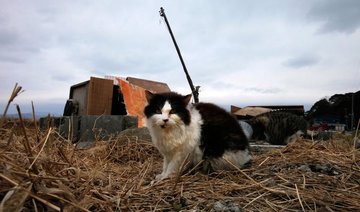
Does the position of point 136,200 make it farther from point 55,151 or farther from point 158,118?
point 158,118

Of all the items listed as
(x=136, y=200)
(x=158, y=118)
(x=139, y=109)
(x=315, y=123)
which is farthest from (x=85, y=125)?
(x=315, y=123)

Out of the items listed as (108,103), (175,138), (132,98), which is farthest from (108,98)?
(175,138)

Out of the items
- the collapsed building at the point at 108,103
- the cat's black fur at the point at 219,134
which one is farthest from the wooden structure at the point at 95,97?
the cat's black fur at the point at 219,134

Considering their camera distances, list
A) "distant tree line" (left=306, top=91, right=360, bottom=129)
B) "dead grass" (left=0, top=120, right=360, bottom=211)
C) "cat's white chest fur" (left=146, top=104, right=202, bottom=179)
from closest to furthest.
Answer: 1. "dead grass" (left=0, top=120, right=360, bottom=211)
2. "cat's white chest fur" (left=146, top=104, right=202, bottom=179)
3. "distant tree line" (left=306, top=91, right=360, bottom=129)

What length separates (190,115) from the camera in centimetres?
264

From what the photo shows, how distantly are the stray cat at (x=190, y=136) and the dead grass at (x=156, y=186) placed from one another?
0.60ft

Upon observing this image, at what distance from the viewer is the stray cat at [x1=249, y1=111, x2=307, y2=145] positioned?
4785mm

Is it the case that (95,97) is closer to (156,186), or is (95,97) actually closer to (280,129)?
(280,129)

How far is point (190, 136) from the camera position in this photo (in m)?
2.54

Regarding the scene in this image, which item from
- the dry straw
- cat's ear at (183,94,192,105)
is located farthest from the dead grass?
cat's ear at (183,94,192,105)

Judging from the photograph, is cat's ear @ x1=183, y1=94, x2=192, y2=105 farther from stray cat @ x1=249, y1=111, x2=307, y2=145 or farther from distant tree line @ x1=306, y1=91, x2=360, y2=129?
distant tree line @ x1=306, y1=91, x2=360, y2=129

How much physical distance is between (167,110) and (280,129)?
2.81m

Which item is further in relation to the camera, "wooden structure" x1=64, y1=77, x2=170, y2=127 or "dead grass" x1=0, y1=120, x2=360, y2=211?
"wooden structure" x1=64, y1=77, x2=170, y2=127

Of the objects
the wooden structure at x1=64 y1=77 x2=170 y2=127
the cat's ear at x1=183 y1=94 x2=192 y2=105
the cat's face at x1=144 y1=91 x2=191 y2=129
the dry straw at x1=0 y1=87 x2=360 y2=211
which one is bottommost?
the dry straw at x1=0 y1=87 x2=360 y2=211
